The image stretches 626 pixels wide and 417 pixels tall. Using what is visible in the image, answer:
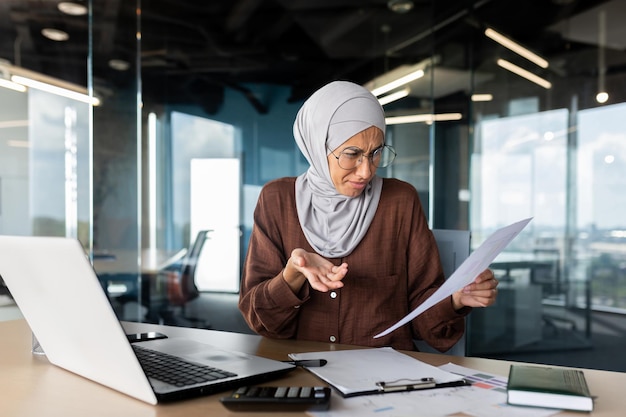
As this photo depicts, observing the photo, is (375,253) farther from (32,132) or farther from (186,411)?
(32,132)

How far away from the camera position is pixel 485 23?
3.85 meters

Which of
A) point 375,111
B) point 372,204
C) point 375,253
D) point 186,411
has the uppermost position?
point 375,111

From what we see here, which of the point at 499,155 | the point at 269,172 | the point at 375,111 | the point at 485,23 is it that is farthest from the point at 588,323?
the point at 375,111

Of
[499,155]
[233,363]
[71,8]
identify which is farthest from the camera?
[71,8]

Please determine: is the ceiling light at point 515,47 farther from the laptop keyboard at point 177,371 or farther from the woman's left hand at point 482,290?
the laptop keyboard at point 177,371

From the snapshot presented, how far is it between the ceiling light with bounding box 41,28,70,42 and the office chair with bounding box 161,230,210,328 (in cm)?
161

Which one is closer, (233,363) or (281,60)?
(233,363)

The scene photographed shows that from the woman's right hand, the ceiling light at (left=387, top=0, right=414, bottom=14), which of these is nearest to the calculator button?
the woman's right hand

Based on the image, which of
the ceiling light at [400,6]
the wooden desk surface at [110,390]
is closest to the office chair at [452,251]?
the wooden desk surface at [110,390]

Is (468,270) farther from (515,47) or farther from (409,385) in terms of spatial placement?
(515,47)

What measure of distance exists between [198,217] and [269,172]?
0.62 metres

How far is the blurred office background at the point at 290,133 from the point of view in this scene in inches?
142

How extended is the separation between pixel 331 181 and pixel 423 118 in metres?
2.50

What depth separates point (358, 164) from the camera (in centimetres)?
159
